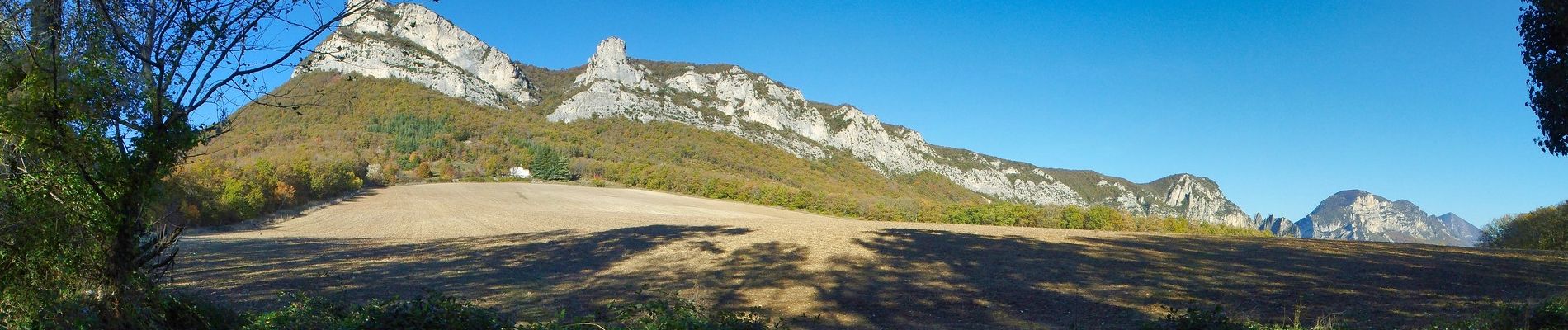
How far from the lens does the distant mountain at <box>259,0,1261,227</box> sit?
128500 millimetres

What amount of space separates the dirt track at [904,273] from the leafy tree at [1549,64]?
2.76 meters

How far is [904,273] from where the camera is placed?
45.6ft

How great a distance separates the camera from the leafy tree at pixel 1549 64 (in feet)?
40.6

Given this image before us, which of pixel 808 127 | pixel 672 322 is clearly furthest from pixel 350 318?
pixel 808 127

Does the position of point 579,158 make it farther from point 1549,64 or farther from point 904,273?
point 1549,64

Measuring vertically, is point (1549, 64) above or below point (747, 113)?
below

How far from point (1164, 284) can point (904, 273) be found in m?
4.84

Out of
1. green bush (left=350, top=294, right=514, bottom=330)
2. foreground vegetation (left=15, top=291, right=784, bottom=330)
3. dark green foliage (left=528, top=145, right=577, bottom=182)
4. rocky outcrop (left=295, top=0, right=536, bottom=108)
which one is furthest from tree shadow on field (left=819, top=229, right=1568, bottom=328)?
rocky outcrop (left=295, top=0, right=536, bottom=108)

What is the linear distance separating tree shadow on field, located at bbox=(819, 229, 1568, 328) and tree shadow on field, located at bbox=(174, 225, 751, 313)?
18.8ft

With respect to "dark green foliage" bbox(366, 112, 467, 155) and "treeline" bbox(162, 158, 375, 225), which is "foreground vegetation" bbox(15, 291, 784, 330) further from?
"dark green foliage" bbox(366, 112, 467, 155)

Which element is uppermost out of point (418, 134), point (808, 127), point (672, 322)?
point (808, 127)

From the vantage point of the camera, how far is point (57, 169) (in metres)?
5.90

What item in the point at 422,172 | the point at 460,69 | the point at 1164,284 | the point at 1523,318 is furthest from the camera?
the point at 460,69

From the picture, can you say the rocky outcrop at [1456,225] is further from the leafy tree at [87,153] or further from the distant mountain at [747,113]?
the leafy tree at [87,153]
